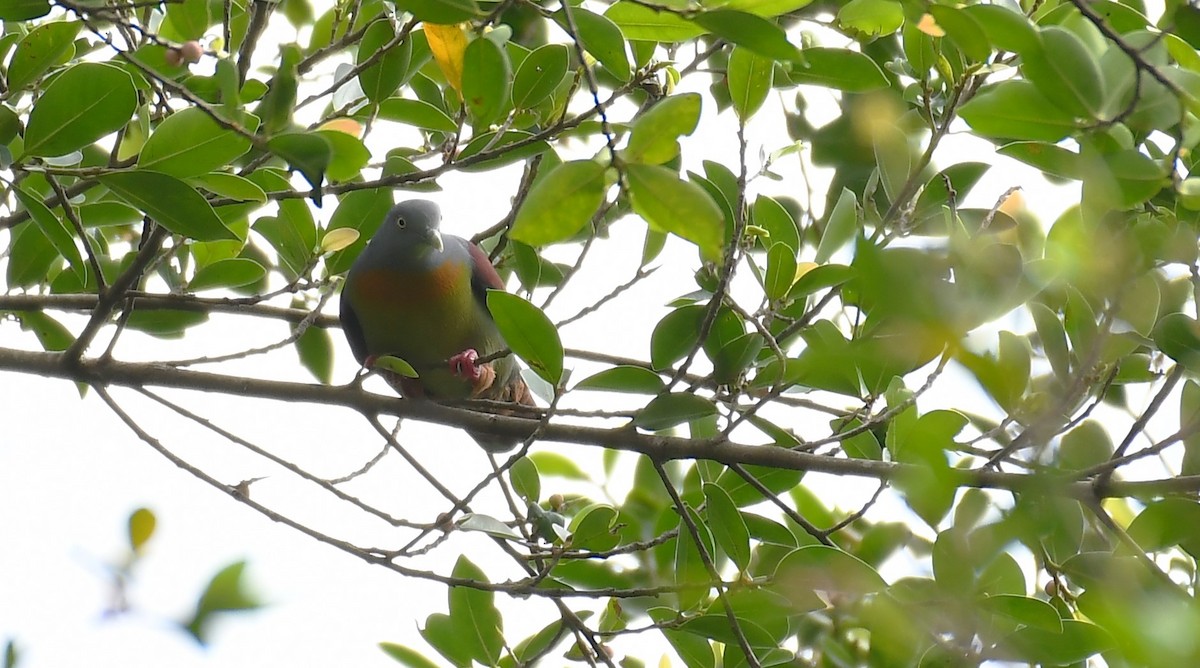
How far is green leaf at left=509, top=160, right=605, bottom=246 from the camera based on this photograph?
1596 mm

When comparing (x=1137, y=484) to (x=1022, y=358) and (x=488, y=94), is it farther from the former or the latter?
(x=488, y=94)

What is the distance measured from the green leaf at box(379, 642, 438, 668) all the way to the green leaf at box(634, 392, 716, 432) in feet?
3.42

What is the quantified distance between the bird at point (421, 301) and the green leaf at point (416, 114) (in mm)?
879

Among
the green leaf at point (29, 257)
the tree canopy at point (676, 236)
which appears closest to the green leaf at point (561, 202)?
the tree canopy at point (676, 236)

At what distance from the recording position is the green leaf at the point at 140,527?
4.37 ft

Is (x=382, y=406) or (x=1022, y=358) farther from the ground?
(x=382, y=406)

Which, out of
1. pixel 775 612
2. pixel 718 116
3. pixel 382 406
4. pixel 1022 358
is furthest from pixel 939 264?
pixel 718 116

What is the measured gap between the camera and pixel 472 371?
390 cm

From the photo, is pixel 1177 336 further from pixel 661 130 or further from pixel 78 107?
pixel 78 107

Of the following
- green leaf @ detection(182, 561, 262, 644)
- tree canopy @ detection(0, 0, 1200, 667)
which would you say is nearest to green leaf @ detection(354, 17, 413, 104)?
tree canopy @ detection(0, 0, 1200, 667)

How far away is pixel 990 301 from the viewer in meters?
0.99

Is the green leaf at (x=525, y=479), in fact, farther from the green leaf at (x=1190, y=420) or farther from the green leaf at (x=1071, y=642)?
the green leaf at (x=1190, y=420)

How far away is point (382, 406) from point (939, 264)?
7.83 ft

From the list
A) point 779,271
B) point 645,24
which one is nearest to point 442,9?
point 645,24
